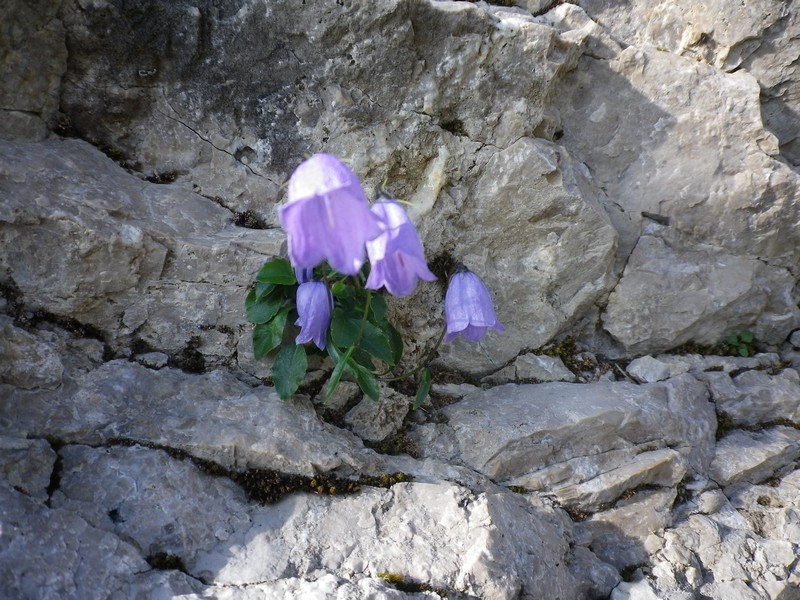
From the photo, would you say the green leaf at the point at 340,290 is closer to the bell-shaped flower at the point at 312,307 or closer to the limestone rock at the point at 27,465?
the bell-shaped flower at the point at 312,307

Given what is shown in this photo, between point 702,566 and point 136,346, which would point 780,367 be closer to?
point 702,566

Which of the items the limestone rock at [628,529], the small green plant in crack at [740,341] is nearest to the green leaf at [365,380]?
the limestone rock at [628,529]

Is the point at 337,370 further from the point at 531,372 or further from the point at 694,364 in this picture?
the point at 694,364

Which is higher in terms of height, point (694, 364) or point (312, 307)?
point (312, 307)

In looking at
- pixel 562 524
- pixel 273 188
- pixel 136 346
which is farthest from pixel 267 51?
pixel 562 524

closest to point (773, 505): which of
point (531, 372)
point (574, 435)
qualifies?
point (574, 435)

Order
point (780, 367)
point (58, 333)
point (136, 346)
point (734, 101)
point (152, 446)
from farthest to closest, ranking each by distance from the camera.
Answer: point (780, 367) → point (734, 101) → point (136, 346) → point (58, 333) → point (152, 446)
